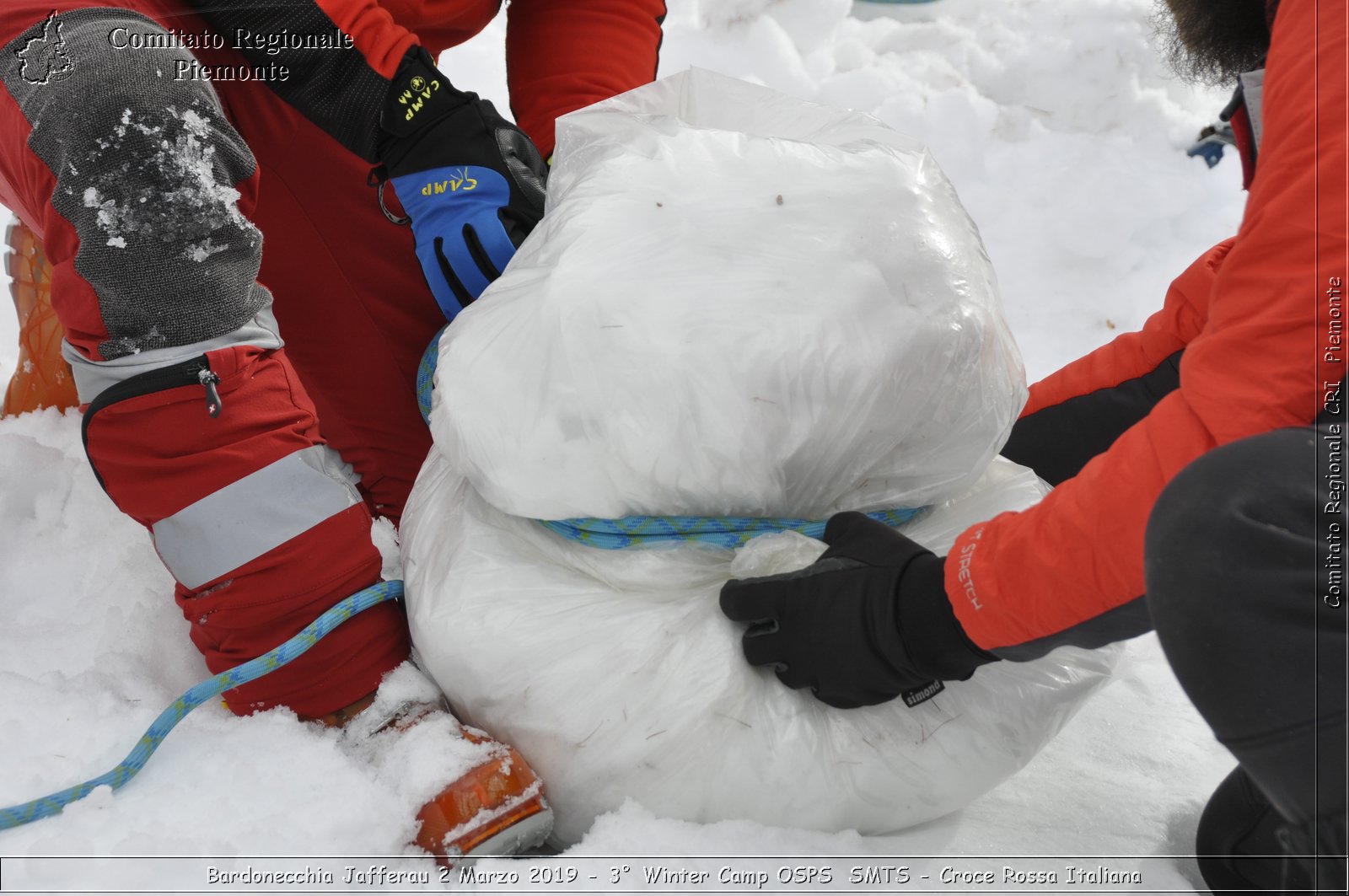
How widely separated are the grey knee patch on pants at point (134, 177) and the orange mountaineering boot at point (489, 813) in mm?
390

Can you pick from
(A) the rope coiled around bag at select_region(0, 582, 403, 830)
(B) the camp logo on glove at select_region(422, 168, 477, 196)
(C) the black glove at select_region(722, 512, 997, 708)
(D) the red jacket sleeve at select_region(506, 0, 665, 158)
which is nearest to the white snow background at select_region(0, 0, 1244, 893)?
(A) the rope coiled around bag at select_region(0, 582, 403, 830)

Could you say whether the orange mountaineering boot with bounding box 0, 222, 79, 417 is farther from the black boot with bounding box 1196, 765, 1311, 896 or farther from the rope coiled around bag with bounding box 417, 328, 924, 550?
the black boot with bounding box 1196, 765, 1311, 896

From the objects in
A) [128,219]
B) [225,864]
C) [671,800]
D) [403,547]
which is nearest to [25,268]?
[128,219]

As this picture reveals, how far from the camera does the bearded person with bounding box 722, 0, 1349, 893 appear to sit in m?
0.47

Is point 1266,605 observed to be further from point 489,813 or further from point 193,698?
point 193,698

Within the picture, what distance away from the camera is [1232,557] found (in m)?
0.48

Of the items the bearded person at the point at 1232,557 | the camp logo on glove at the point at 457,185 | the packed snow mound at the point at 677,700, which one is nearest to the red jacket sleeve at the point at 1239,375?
the bearded person at the point at 1232,557

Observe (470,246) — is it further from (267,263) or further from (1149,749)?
(1149,749)

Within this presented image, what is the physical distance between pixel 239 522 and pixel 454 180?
38 cm

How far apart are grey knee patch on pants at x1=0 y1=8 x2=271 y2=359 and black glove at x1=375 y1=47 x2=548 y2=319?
20 centimetres

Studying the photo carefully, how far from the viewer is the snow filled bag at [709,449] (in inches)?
27.2

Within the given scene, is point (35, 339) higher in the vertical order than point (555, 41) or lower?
lower

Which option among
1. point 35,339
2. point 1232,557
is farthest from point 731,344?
point 35,339

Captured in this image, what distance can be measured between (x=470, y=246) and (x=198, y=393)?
0.28 m
